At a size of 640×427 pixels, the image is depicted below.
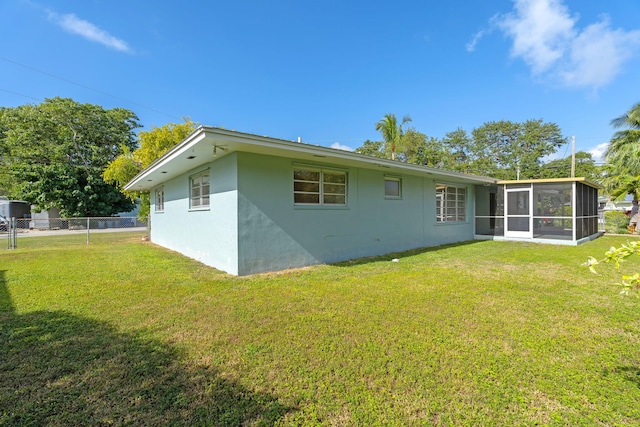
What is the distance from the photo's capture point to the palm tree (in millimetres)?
22312

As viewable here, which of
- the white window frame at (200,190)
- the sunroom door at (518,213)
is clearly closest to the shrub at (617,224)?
the sunroom door at (518,213)

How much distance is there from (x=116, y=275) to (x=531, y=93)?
26.4m

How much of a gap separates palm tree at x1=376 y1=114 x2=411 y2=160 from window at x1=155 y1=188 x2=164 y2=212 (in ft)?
55.3

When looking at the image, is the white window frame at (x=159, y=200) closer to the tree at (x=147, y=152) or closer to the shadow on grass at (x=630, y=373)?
the tree at (x=147, y=152)

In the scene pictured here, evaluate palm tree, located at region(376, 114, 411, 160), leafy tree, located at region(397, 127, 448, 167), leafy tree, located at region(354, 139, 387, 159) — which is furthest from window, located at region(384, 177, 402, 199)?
leafy tree, located at region(354, 139, 387, 159)

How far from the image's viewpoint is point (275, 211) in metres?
6.35

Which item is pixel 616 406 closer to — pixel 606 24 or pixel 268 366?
pixel 268 366

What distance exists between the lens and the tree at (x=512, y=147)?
3072 centimetres

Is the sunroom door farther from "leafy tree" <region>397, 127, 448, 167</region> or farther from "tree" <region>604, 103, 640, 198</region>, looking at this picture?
"leafy tree" <region>397, 127, 448, 167</region>

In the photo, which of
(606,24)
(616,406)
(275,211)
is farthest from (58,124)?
(606,24)

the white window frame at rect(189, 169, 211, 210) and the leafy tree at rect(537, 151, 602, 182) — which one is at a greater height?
the leafy tree at rect(537, 151, 602, 182)

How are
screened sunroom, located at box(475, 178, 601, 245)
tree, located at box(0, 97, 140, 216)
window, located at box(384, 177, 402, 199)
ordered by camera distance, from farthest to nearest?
tree, located at box(0, 97, 140, 216) < screened sunroom, located at box(475, 178, 601, 245) < window, located at box(384, 177, 402, 199)

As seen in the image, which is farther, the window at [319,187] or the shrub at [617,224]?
the shrub at [617,224]

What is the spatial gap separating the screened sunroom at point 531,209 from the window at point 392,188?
225 inches
